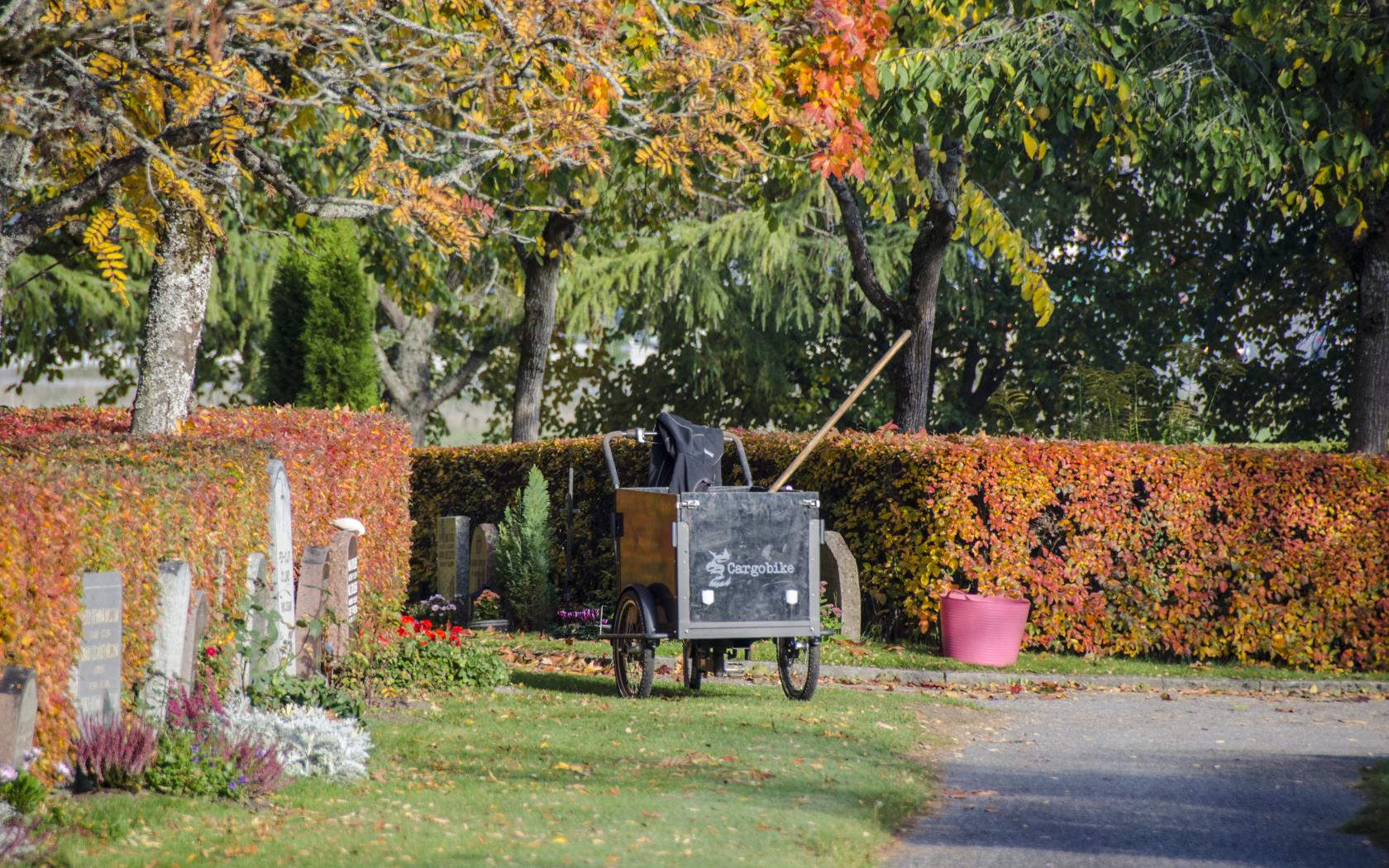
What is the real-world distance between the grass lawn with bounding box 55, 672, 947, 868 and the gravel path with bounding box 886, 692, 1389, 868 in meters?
0.38

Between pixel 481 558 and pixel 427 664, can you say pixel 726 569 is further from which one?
pixel 481 558

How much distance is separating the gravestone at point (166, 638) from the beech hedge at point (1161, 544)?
740 centimetres

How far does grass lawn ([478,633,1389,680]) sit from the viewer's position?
12383 millimetres

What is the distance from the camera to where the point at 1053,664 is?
41.5 ft

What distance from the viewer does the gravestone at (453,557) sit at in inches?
683

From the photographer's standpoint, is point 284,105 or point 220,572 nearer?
point 220,572

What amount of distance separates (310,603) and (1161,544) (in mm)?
7722

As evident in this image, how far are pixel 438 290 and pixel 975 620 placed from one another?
12124mm

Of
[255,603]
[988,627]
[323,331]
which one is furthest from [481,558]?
[255,603]

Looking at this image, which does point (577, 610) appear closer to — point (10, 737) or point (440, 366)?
point (10, 737)

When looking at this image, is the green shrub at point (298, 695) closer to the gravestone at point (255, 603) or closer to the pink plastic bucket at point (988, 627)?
the gravestone at point (255, 603)

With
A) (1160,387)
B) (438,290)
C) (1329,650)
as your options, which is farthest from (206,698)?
(1160,387)

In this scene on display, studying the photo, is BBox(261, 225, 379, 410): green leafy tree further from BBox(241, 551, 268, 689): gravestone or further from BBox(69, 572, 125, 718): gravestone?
BBox(69, 572, 125, 718): gravestone

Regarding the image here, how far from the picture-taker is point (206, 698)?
289 inches
